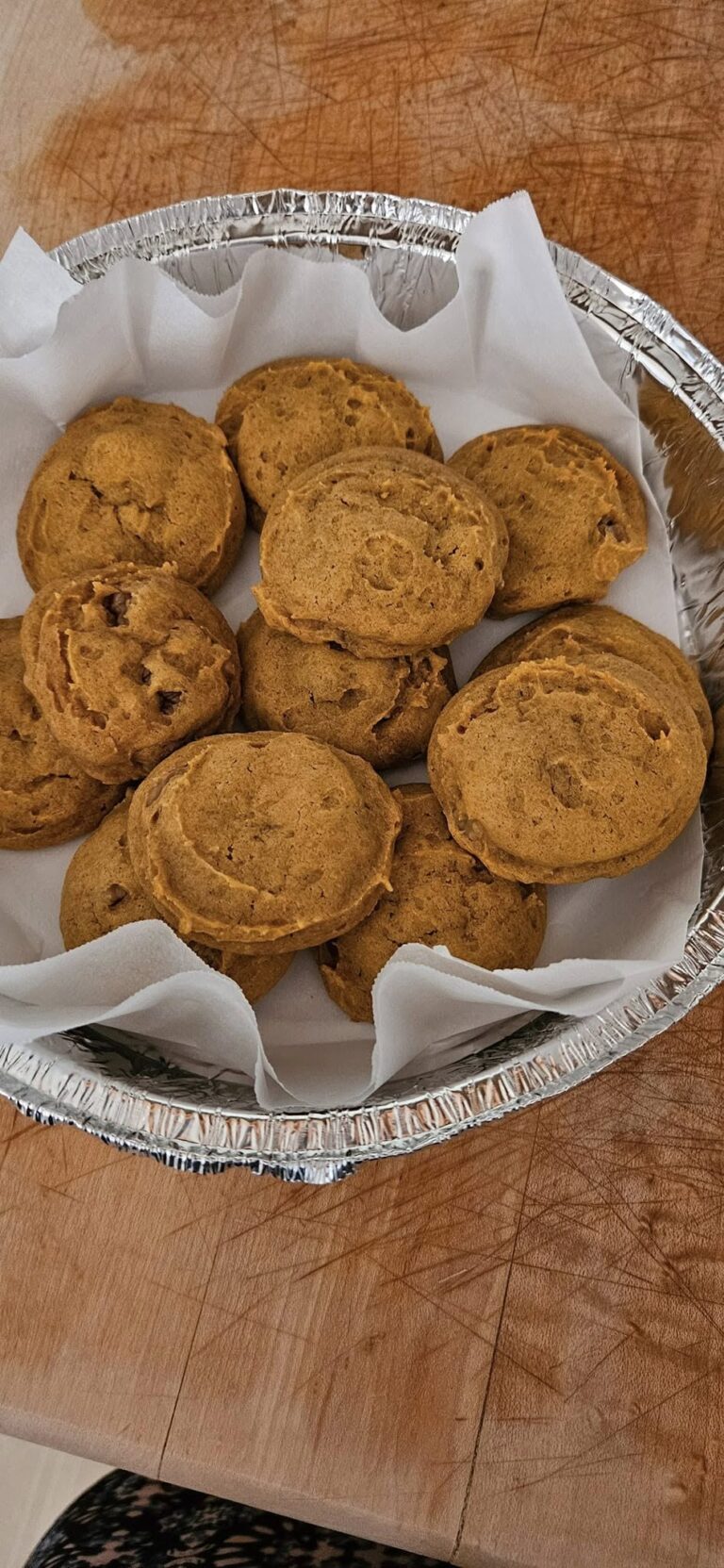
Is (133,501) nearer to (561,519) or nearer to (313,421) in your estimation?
(313,421)

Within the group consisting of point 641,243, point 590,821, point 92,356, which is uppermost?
point 641,243

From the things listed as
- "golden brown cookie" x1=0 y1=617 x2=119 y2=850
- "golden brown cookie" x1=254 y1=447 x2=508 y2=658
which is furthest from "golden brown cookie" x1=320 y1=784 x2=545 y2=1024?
"golden brown cookie" x1=0 y1=617 x2=119 y2=850

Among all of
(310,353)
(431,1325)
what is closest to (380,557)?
(310,353)

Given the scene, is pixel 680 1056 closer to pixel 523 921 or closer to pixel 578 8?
pixel 523 921

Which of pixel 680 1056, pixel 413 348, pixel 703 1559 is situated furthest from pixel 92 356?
pixel 703 1559

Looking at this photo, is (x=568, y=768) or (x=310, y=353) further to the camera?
(x=310, y=353)
